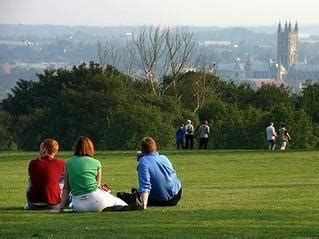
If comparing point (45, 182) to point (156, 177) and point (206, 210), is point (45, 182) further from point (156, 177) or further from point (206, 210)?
point (206, 210)

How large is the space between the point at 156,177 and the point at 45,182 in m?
1.82

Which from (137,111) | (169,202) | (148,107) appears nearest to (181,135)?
(137,111)

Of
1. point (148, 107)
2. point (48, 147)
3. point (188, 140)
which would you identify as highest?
point (48, 147)

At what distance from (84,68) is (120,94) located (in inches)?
459

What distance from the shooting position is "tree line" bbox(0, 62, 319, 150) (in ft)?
216

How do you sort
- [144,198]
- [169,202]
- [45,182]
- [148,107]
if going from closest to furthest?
1. [144,198]
2. [45,182]
3. [169,202]
4. [148,107]

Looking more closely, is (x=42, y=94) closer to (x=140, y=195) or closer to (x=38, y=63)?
(x=140, y=195)

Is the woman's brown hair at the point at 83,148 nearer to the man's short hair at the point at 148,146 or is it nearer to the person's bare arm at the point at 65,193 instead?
the person's bare arm at the point at 65,193

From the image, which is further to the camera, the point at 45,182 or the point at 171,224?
the point at 45,182

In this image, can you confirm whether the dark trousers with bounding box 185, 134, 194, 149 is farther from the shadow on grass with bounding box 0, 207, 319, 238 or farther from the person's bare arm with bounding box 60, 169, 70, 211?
the person's bare arm with bounding box 60, 169, 70, 211

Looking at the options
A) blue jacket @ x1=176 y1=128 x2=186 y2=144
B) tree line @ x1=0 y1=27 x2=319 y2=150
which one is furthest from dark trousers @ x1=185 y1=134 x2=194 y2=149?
tree line @ x1=0 y1=27 x2=319 y2=150

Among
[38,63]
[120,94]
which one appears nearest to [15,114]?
[120,94]

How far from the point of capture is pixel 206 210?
52.1ft

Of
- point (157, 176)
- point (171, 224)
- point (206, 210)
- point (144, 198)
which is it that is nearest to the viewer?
point (171, 224)
